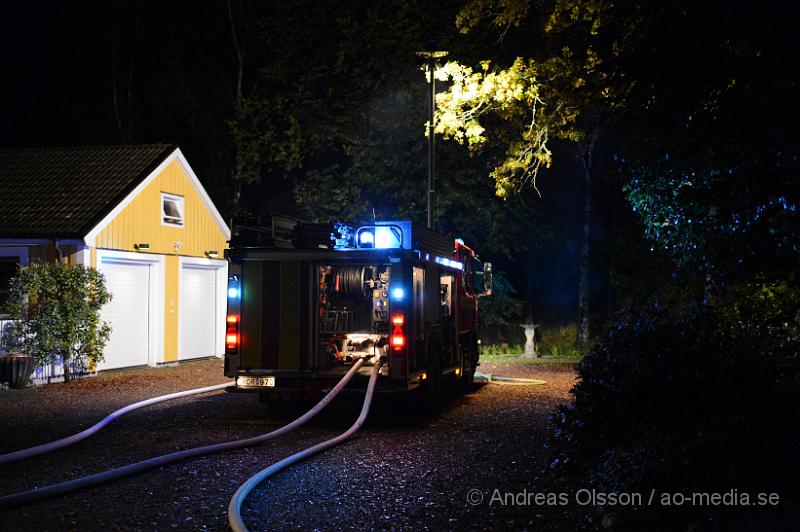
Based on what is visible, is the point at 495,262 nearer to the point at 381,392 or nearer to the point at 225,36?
the point at 225,36

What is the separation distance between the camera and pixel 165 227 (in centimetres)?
2286

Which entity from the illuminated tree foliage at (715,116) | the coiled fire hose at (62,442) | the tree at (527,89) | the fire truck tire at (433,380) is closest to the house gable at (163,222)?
the coiled fire hose at (62,442)

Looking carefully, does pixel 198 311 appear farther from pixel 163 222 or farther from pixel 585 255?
pixel 585 255

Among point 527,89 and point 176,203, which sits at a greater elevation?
point 527,89

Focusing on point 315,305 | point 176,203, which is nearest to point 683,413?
point 315,305

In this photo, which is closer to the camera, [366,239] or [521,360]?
[366,239]

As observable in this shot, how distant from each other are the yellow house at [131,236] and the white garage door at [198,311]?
3 cm

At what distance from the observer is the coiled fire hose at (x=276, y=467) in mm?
6554

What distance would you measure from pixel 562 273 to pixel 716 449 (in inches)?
1342

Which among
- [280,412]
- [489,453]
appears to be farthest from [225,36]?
[489,453]

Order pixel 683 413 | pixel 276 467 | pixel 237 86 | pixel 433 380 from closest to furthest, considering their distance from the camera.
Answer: pixel 683 413 < pixel 276 467 < pixel 433 380 < pixel 237 86

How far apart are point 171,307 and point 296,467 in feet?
49.1

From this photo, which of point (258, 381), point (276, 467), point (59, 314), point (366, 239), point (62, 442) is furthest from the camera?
point (59, 314)

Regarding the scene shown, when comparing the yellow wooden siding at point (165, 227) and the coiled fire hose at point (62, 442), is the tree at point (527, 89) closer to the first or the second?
the coiled fire hose at point (62, 442)
